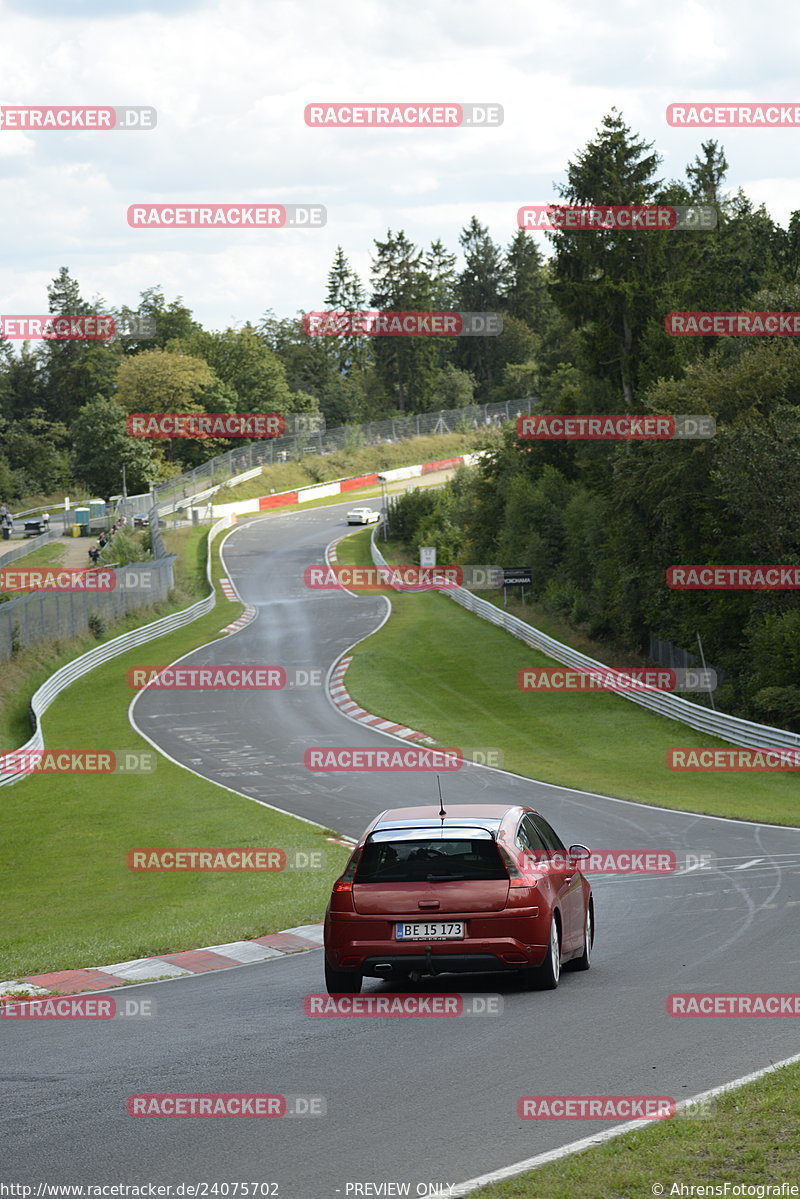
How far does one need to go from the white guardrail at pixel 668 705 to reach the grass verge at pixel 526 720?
37cm

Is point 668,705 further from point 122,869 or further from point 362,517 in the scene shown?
point 362,517

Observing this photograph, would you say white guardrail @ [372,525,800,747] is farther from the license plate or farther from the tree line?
the license plate

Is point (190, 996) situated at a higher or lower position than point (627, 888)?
higher

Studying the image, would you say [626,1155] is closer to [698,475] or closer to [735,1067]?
[735,1067]

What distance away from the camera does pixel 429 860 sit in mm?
10859

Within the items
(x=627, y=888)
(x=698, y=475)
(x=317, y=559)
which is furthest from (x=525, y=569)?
(x=627, y=888)

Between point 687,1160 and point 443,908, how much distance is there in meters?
4.54

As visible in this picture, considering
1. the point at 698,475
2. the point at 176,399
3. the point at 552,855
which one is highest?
the point at 176,399

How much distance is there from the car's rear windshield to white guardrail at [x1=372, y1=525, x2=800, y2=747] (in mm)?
24286

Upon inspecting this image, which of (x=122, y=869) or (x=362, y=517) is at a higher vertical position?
(x=362, y=517)

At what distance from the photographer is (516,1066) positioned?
8.27 metres

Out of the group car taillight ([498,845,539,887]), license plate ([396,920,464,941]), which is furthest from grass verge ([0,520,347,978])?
car taillight ([498,845,539,887])

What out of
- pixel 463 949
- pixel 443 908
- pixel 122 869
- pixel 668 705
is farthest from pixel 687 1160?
pixel 668 705

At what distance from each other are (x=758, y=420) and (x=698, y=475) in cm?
320
